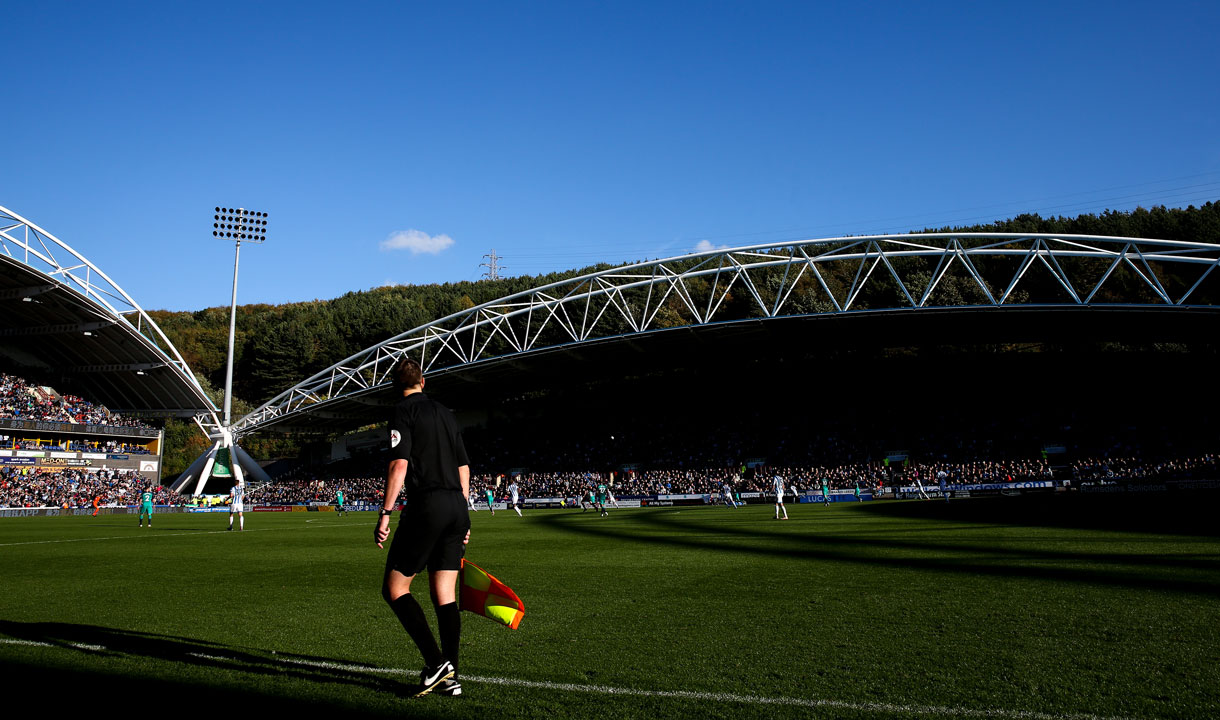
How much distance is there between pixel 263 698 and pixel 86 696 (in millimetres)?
1007

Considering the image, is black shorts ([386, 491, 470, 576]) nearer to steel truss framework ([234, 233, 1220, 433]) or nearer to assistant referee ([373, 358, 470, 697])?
assistant referee ([373, 358, 470, 697])

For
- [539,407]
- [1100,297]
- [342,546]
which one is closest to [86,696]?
[342,546]

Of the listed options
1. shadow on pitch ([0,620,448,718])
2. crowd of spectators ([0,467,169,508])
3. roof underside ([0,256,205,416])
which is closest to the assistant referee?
shadow on pitch ([0,620,448,718])

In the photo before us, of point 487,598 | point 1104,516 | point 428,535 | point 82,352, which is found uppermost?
point 82,352

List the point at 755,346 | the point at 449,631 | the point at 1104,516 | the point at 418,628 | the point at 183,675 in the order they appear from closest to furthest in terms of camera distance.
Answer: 1. the point at 418,628
2. the point at 449,631
3. the point at 183,675
4. the point at 1104,516
5. the point at 755,346

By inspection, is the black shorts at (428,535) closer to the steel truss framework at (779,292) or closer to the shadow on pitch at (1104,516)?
the shadow on pitch at (1104,516)

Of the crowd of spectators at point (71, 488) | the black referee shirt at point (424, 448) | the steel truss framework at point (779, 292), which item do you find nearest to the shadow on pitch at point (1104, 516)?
the black referee shirt at point (424, 448)

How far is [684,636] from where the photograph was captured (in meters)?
5.71

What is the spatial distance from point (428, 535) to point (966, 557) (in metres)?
8.59

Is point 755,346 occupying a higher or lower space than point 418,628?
higher

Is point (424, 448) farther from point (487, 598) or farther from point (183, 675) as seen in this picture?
point (183, 675)

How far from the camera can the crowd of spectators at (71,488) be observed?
4150 centimetres

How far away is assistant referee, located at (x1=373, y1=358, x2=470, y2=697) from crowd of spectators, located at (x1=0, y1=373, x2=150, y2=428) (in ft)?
176

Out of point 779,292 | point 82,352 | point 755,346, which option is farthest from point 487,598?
point 82,352
